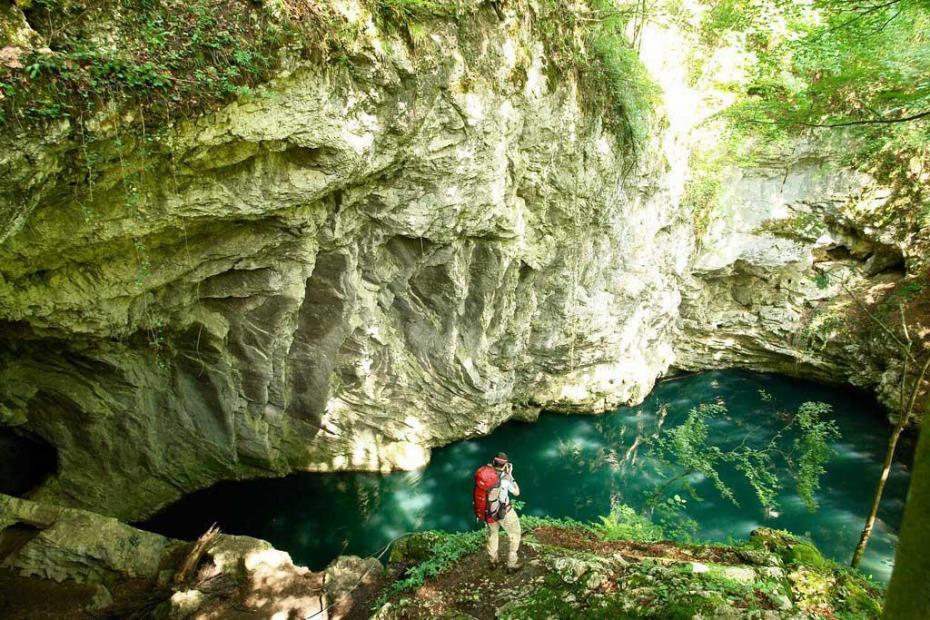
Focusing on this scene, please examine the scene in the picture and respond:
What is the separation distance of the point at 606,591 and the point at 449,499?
7.02 m

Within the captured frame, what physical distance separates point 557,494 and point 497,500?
23.2 ft

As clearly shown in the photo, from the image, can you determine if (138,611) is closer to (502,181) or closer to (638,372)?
(502,181)

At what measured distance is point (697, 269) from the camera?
15891mm

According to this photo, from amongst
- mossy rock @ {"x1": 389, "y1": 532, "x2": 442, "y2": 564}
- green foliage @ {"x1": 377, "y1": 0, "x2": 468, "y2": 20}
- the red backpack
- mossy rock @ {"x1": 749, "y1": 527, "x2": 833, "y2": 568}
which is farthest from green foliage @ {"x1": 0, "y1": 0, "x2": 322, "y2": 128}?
mossy rock @ {"x1": 749, "y1": 527, "x2": 833, "y2": 568}

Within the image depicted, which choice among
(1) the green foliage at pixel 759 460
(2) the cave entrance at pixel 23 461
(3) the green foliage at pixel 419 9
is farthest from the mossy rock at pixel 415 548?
(3) the green foliage at pixel 419 9

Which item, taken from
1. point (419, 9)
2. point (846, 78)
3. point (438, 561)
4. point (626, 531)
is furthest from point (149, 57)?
point (626, 531)

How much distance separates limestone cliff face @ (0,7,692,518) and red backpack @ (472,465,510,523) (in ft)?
14.8

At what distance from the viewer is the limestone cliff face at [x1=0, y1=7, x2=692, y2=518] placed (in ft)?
19.8

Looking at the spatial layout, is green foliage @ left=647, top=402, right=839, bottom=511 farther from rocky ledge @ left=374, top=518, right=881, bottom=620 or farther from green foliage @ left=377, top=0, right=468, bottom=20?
green foliage @ left=377, top=0, right=468, bottom=20

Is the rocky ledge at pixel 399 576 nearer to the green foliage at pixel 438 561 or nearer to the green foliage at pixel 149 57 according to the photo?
the green foliage at pixel 438 561

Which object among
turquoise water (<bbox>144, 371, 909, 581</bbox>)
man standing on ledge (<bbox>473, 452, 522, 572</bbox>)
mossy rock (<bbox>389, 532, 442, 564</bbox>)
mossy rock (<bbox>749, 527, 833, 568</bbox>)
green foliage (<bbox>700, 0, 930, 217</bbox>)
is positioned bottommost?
turquoise water (<bbox>144, 371, 909, 581</bbox>)

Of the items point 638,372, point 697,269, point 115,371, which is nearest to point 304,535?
point 115,371

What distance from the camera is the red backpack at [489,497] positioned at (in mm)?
5465

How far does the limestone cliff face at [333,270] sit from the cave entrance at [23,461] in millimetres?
588
